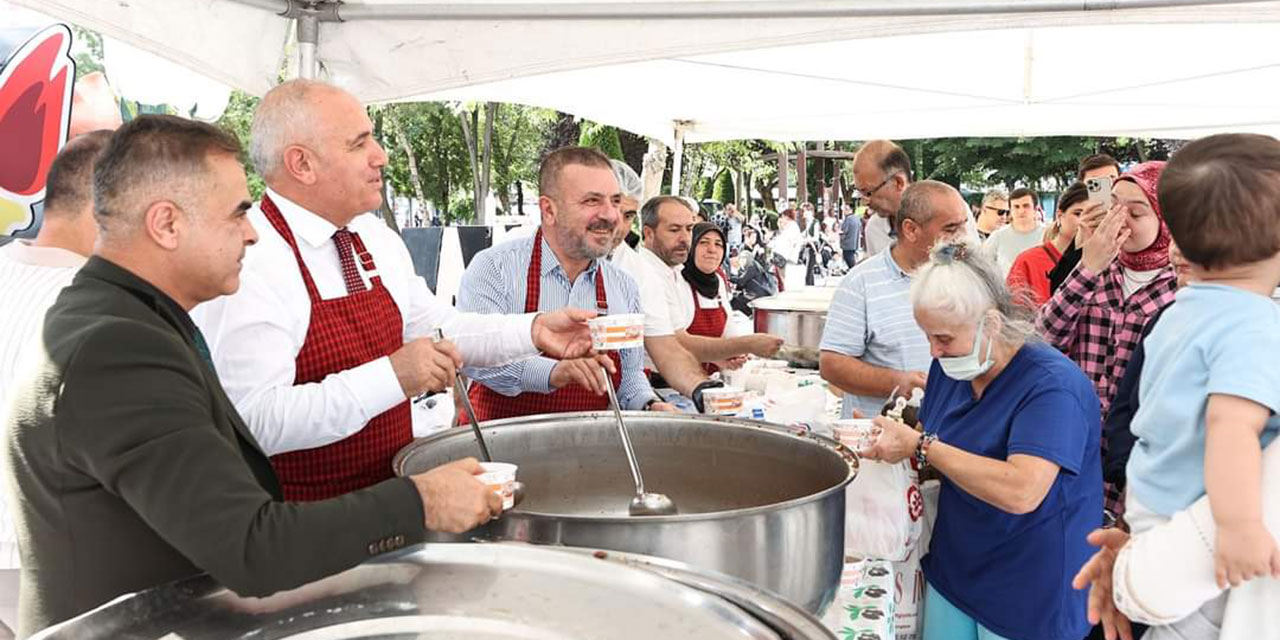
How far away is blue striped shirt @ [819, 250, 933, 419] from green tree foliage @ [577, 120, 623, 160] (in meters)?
13.4

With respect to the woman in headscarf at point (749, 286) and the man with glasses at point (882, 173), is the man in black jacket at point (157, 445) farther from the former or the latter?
the woman in headscarf at point (749, 286)

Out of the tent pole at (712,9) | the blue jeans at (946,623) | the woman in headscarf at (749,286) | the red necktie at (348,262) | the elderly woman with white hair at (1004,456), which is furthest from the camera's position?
the woman in headscarf at (749,286)

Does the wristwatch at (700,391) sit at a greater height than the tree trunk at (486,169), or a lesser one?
lesser

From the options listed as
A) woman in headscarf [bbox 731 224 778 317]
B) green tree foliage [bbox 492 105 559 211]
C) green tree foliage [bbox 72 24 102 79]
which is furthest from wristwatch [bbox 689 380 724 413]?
green tree foliage [bbox 492 105 559 211]

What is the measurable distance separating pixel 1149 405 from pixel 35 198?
15.6 feet

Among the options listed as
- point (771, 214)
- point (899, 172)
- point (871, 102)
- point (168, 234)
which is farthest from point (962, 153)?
point (168, 234)

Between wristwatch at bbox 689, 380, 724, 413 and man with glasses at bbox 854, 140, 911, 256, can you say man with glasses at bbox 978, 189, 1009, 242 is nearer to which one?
man with glasses at bbox 854, 140, 911, 256

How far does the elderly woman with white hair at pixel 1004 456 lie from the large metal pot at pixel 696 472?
0.32 m

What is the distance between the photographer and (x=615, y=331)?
6.54 ft

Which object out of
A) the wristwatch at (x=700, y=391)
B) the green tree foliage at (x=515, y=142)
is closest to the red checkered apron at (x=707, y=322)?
the wristwatch at (x=700, y=391)

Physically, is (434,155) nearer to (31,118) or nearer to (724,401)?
(31,118)

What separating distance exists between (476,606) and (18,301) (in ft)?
5.70

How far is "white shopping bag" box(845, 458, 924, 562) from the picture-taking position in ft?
7.37

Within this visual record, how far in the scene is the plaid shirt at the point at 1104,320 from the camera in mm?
2979
